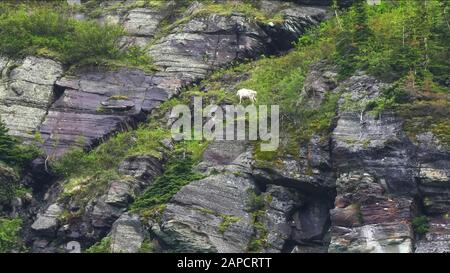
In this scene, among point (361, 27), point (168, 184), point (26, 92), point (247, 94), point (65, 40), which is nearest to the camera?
point (168, 184)

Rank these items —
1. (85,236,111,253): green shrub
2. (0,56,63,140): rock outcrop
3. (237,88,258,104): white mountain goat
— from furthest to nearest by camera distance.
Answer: (0,56,63,140): rock outcrop → (237,88,258,104): white mountain goat → (85,236,111,253): green shrub

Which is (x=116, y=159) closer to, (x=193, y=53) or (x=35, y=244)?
(x=35, y=244)

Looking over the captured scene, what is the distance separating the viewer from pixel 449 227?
103 feet

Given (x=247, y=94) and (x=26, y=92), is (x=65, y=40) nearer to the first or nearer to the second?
(x=26, y=92)

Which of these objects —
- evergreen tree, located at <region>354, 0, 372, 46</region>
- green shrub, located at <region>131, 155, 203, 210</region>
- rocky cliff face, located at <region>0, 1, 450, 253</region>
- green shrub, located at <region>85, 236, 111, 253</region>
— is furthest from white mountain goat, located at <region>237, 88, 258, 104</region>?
green shrub, located at <region>85, 236, 111, 253</region>

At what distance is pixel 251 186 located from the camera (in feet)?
111

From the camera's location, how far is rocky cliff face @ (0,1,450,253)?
32062 mm

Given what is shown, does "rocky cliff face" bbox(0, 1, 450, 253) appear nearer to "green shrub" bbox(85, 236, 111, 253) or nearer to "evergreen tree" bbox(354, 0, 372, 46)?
"green shrub" bbox(85, 236, 111, 253)

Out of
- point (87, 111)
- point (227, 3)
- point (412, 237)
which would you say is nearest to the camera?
point (412, 237)

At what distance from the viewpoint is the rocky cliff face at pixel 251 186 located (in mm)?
32062

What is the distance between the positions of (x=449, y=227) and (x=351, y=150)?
11.6 feet

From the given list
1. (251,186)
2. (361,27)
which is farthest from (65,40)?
(251,186)
